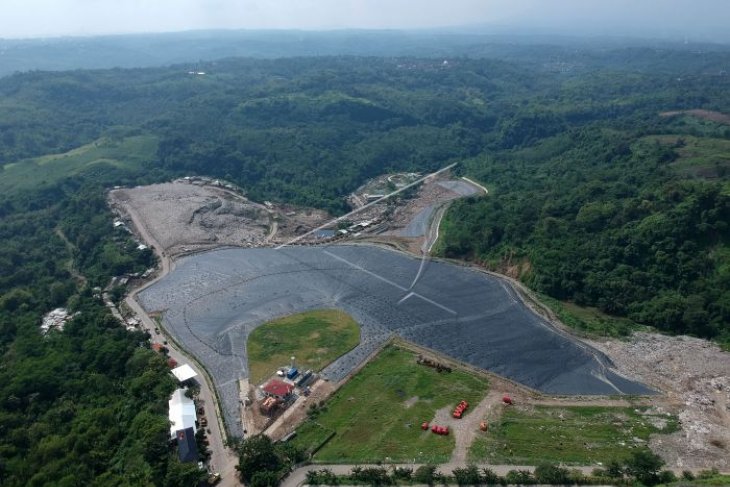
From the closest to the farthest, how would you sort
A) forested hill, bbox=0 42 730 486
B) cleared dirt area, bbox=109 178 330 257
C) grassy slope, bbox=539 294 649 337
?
forested hill, bbox=0 42 730 486 < grassy slope, bbox=539 294 649 337 < cleared dirt area, bbox=109 178 330 257

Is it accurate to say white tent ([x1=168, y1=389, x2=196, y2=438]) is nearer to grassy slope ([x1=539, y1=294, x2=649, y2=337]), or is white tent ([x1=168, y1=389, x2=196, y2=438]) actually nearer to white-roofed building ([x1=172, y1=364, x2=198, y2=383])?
white-roofed building ([x1=172, y1=364, x2=198, y2=383])

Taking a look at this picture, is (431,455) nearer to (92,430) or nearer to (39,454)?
(92,430)

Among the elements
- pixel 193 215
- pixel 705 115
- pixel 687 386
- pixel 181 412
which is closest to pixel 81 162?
pixel 193 215

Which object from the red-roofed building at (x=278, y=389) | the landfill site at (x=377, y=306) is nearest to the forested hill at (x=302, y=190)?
the landfill site at (x=377, y=306)

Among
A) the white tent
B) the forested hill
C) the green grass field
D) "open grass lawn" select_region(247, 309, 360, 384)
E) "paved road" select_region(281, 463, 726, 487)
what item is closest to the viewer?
"paved road" select_region(281, 463, 726, 487)

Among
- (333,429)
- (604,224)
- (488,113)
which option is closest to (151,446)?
(333,429)

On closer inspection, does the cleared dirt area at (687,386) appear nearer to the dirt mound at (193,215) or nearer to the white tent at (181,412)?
the white tent at (181,412)

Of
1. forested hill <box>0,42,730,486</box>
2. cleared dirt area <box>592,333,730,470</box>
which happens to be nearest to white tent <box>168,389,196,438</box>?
forested hill <box>0,42,730,486</box>
